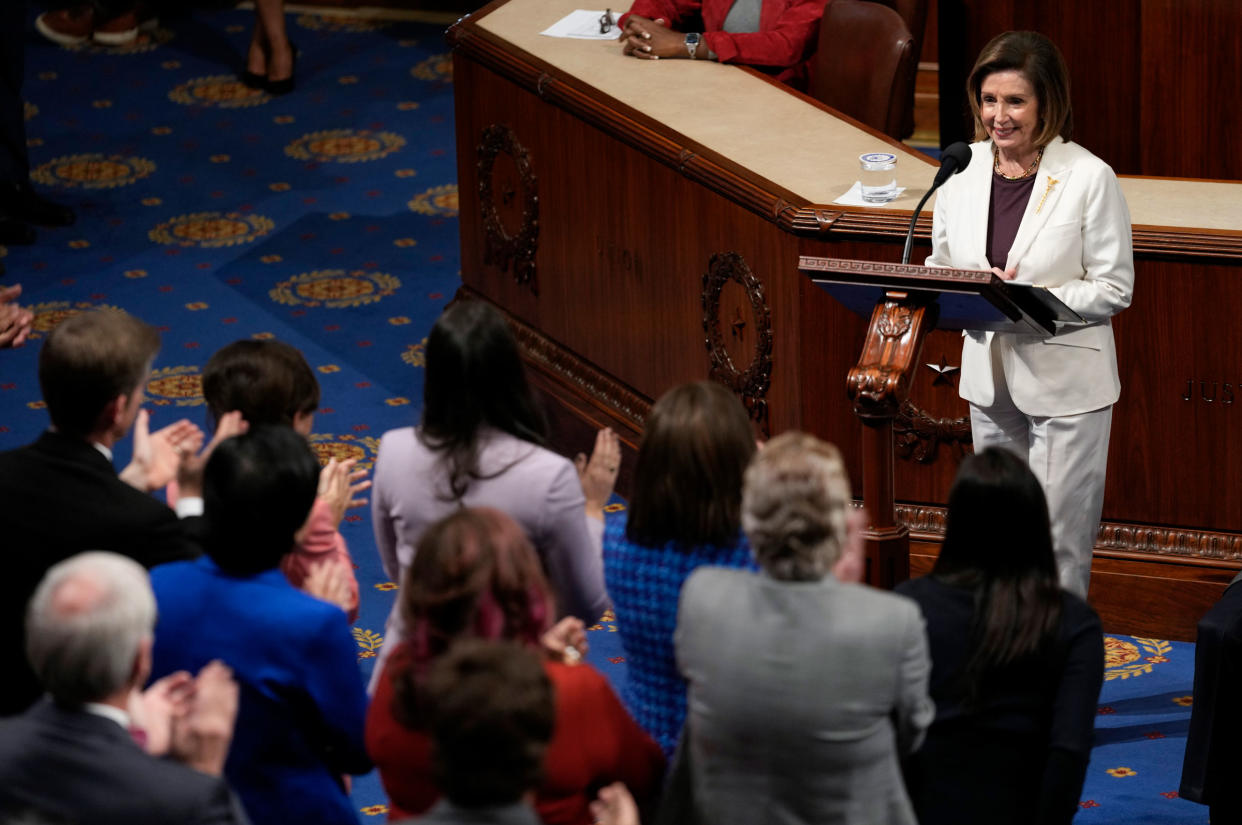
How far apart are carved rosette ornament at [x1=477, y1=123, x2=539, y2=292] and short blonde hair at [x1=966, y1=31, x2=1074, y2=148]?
202 cm

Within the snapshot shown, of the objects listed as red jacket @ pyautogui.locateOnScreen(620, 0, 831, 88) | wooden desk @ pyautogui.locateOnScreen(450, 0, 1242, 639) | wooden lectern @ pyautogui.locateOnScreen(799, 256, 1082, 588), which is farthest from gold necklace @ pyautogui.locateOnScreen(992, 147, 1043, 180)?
red jacket @ pyautogui.locateOnScreen(620, 0, 831, 88)

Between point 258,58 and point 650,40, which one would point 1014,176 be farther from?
point 258,58

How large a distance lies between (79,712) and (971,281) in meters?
1.62

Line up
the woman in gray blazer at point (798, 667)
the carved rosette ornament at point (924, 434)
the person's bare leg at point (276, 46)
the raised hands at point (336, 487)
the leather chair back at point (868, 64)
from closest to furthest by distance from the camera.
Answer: the woman in gray blazer at point (798, 667) < the raised hands at point (336, 487) < the carved rosette ornament at point (924, 434) < the leather chair back at point (868, 64) < the person's bare leg at point (276, 46)

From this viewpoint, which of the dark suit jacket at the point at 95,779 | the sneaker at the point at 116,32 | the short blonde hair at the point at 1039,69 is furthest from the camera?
the sneaker at the point at 116,32

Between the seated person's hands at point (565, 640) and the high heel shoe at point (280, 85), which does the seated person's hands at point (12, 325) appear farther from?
the high heel shoe at point (280, 85)

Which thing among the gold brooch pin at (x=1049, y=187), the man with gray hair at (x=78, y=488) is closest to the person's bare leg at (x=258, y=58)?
the gold brooch pin at (x=1049, y=187)

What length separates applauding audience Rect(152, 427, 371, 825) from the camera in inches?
89.5

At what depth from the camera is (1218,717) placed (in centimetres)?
300

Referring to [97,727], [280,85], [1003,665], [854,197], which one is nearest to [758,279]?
[854,197]

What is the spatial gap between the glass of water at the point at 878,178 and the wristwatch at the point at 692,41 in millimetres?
1125

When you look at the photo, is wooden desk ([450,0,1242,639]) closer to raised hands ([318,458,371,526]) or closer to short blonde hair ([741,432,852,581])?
raised hands ([318,458,371,526])

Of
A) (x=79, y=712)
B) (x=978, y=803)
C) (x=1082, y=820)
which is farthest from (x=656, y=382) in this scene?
(x=79, y=712)

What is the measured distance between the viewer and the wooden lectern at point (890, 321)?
2.95 m
